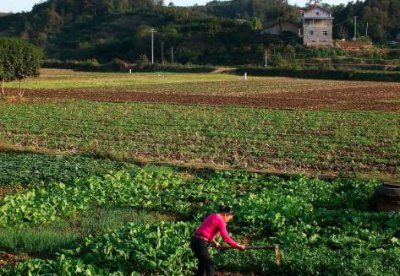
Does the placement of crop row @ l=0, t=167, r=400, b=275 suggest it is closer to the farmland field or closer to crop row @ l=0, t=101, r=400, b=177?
the farmland field

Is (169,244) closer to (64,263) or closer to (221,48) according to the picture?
(64,263)

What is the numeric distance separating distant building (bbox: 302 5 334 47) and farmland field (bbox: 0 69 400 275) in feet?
244

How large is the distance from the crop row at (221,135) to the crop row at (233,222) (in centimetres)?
314

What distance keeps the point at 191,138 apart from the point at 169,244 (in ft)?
46.2

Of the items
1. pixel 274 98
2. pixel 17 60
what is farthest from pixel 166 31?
pixel 17 60

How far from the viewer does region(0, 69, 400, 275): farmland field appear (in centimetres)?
950

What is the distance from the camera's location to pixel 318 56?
94.9 metres

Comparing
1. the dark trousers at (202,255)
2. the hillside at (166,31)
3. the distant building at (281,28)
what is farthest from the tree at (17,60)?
the distant building at (281,28)

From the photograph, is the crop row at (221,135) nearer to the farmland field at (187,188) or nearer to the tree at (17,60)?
the farmland field at (187,188)

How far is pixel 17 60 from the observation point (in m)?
41.4

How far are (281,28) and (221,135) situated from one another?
9053 cm

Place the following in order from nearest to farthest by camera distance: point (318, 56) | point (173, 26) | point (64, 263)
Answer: point (64, 263)
point (318, 56)
point (173, 26)

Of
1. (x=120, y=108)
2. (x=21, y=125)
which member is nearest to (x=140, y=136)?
(x=21, y=125)

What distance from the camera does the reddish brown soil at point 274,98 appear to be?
3794 cm
